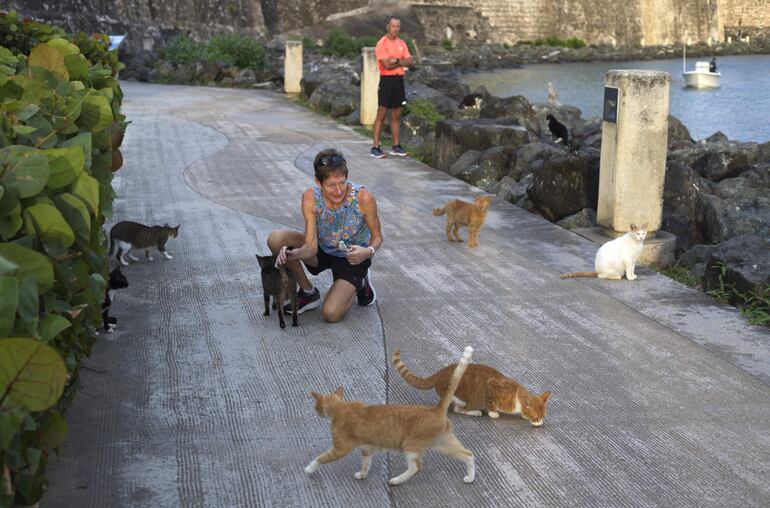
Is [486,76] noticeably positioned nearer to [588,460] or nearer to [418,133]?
[418,133]

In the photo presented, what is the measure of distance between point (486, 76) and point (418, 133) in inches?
1645

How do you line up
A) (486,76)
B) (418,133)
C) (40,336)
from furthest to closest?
(486,76), (418,133), (40,336)

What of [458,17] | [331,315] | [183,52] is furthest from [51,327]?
[458,17]

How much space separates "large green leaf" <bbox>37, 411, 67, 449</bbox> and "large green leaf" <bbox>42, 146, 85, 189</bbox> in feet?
3.18

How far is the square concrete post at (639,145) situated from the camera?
9273 mm

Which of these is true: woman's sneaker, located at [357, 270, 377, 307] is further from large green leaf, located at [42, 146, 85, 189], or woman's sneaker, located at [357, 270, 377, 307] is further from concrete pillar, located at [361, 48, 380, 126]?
concrete pillar, located at [361, 48, 380, 126]

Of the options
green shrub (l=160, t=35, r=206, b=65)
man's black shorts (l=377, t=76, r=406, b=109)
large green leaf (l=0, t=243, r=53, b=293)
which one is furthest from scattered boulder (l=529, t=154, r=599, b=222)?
green shrub (l=160, t=35, r=206, b=65)

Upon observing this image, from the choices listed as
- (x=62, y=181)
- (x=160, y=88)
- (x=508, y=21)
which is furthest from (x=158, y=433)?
(x=508, y=21)

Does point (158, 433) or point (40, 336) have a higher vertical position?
point (40, 336)

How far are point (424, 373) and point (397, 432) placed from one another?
158 centimetres

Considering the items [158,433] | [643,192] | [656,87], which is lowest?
[158,433]

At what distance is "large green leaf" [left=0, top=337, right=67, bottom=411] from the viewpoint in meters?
3.09

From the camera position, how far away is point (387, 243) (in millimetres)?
9578

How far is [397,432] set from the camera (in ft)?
15.3
